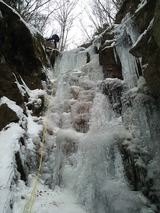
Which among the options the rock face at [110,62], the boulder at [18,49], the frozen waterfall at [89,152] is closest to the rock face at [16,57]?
the boulder at [18,49]

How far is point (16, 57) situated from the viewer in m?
7.05

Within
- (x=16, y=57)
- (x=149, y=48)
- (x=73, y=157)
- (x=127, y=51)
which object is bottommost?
(x=73, y=157)

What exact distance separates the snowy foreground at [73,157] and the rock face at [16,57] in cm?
40

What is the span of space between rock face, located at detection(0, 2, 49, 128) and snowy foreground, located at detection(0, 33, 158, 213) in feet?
1.31

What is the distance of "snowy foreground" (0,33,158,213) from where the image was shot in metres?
4.03

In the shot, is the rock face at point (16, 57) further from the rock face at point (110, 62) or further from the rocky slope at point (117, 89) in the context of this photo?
the rock face at point (110, 62)

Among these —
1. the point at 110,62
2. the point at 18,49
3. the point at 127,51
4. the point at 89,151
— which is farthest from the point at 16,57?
the point at 89,151

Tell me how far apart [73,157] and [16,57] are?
3651mm

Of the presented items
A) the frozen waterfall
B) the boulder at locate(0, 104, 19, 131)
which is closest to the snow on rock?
the boulder at locate(0, 104, 19, 131)

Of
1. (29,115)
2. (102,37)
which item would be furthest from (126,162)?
(102,37)

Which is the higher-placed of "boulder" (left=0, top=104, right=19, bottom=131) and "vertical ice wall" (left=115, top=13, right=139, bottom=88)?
"vertical ice wall" (left=115, top=13, right=139, bottom=88)

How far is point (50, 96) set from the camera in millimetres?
7375

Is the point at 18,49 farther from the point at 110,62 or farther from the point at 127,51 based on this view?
the point at 127,51

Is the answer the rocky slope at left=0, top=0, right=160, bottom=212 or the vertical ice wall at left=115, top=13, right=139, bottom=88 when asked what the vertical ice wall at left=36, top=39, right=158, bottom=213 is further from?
the vertical ice wall at left=115, top=13, right=139, bottom=88
